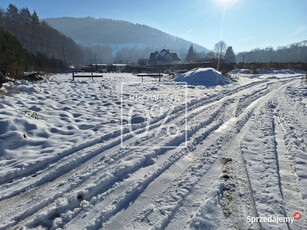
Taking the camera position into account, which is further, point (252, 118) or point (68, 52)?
point (68, 52)

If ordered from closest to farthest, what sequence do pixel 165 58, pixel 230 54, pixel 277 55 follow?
pixel 165 58 < pixel 230 54 < pixel 277 55

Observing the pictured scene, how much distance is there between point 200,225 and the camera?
1911mm

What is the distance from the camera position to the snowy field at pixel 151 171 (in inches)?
81.1

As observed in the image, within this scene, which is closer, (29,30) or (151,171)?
(151,171)

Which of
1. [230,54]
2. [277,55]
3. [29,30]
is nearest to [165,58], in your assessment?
[230,54]

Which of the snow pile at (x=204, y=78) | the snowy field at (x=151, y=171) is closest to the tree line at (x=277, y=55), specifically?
the snow pile at (x=204, y=78)

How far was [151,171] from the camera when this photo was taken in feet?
9.50

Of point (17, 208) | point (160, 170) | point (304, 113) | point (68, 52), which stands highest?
point (68, 52)

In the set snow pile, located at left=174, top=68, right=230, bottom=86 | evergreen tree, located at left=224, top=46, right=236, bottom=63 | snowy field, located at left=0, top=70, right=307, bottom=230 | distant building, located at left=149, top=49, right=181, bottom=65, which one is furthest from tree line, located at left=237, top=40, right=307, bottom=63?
snowy field, located at left=0, top=70, right=307, bottom=230

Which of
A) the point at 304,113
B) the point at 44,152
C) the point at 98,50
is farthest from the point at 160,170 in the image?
the point at 98,50

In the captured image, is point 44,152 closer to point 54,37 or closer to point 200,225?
point 200,225

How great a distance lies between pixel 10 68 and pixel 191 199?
13.7m

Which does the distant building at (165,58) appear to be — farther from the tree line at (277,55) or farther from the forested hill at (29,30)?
the tree line at (277,55)

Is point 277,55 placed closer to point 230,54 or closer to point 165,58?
point 230,54
